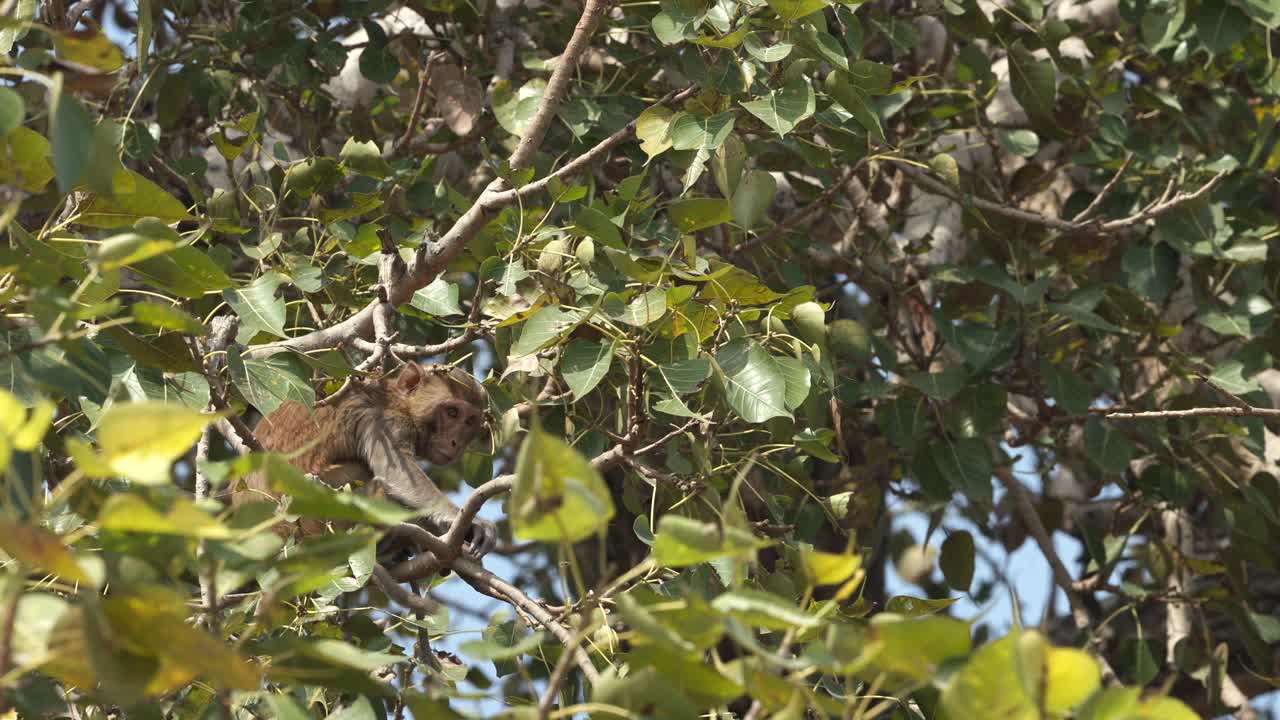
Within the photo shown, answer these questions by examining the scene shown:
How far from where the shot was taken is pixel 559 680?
1662mm

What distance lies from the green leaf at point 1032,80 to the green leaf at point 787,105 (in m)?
1.49

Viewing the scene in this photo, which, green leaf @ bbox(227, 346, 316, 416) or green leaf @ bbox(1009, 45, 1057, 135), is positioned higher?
green leaf @ bbox(227, 346, 316, 416)

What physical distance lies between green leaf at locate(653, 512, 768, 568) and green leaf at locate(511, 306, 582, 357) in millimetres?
1329

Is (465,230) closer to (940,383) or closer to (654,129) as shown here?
(654,129)

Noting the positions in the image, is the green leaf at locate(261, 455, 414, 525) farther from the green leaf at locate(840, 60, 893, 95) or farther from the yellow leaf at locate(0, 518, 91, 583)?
the green leaf at locate(840, 60, 893, 95)

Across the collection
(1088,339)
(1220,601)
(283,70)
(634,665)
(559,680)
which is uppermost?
(559,680)

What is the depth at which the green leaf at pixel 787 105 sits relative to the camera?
323 cm

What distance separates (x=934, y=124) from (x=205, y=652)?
4134mm

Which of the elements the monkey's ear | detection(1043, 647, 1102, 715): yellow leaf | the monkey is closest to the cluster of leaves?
detection(1043, 647, 1102, 715): yellow leaf

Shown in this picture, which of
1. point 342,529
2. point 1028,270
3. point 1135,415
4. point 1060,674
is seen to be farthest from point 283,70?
point 1060,674

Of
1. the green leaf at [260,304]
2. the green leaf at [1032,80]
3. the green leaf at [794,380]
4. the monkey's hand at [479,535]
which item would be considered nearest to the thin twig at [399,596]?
the monkey's hand at [479,535]

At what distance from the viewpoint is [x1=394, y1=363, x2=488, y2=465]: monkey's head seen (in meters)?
5.40

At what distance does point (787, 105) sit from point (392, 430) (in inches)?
103

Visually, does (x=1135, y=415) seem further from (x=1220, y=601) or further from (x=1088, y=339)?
(x=1220, y=601)
